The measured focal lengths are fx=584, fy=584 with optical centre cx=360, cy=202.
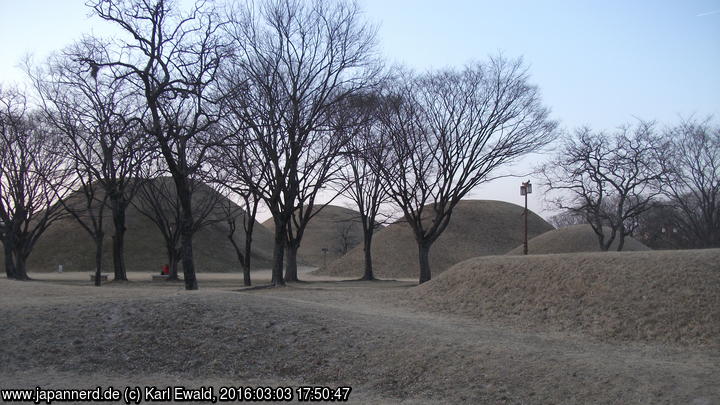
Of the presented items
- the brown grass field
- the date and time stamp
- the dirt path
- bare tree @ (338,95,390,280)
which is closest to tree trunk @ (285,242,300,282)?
bare tree @ (338,95,390,280)

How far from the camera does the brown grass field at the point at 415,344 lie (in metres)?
8.18

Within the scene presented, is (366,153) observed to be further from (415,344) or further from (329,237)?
(329,237)

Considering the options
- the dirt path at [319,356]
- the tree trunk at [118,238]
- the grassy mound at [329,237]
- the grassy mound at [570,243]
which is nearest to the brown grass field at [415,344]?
the dirt path at [319,356]

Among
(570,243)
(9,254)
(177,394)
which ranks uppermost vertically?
(570,243)

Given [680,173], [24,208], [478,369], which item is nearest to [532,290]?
[478,369]

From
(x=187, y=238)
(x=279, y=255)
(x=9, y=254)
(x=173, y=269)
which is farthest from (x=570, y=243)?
(x=9, y=254)

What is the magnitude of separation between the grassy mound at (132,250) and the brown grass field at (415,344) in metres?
42.6

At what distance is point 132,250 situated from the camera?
5825 cm

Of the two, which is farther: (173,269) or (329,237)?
(329,237)

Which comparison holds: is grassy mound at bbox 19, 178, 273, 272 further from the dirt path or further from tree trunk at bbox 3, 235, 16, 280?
the dirt path

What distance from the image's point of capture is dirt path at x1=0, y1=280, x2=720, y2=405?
803 centimetres

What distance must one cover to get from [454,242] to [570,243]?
11214mm

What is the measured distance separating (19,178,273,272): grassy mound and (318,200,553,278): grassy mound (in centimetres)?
1313

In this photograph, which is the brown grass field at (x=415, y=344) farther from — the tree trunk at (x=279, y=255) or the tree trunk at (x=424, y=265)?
the tree trunk at (x=424, y=265)
